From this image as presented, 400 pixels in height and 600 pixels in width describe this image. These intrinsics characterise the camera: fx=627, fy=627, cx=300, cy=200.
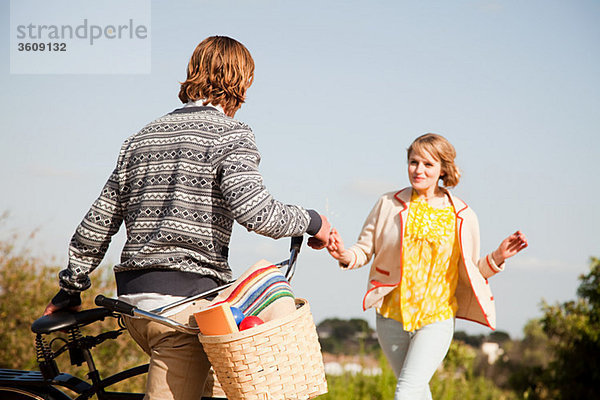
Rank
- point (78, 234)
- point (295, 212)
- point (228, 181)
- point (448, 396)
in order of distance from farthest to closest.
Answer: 1. point (448, 396)
2. point (78, 234)
3. point (295, 212)
4. point (228, 181)

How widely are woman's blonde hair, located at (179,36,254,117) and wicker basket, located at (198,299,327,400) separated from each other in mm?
844

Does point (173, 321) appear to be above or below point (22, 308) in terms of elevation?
above

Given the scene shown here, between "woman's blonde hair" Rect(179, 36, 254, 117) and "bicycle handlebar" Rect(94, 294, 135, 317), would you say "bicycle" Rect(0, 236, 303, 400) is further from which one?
"woman's blonde hair" Rect(179, 36, 254, 117)

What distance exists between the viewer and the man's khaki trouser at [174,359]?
A: 2.20 m

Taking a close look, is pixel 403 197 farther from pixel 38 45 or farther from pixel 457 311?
pixel 38 45

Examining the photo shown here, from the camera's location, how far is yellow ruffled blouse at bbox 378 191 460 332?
3.39 m

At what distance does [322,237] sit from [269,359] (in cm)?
56

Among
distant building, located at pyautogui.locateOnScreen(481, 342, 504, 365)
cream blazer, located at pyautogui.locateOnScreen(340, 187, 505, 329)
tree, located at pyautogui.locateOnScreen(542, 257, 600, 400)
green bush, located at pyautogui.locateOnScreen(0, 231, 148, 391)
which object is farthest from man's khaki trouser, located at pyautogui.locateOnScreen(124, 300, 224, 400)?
distant building, located at pyautogui.locateOnScreen(481, 342, 504, 365)

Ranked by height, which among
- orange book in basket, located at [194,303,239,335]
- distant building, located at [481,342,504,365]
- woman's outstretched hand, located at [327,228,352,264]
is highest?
woman's outstretched hand, located at [327,228,352,264]

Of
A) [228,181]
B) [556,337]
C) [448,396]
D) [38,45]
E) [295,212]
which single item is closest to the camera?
[228,181]

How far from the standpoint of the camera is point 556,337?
6992 mm

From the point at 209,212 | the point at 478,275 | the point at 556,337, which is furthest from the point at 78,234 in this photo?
the point at 556,337

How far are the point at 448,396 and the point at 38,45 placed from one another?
4.93 m

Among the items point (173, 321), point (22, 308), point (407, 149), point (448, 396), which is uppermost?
point (407, 149)
